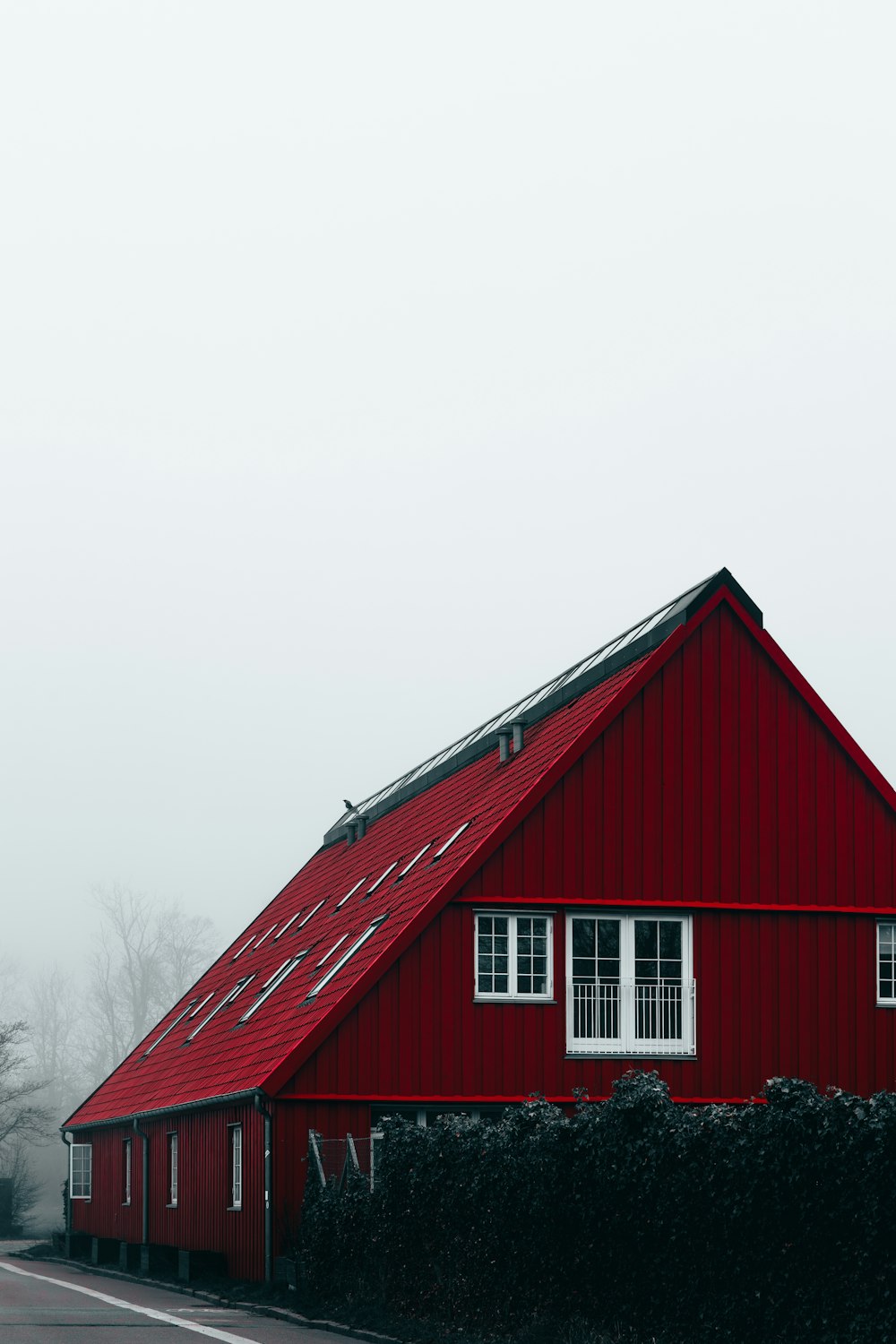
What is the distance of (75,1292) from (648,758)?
11.4m

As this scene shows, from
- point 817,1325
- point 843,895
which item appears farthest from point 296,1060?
point 817,1325

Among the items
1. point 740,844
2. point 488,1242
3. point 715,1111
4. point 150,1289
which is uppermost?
point 740,844

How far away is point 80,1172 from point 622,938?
21055mm

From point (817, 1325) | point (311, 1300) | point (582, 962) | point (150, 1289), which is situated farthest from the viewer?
point (150, 1289)

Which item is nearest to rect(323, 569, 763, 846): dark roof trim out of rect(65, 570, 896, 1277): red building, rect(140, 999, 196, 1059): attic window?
rect(65, 570, 896, 1277): red building

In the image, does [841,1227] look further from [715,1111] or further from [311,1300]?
[311,1300]

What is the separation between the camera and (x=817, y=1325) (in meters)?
13.8

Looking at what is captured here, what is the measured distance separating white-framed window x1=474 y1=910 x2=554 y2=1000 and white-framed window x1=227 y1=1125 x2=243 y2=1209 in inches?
171

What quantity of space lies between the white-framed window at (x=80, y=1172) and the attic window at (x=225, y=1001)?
25.6ft

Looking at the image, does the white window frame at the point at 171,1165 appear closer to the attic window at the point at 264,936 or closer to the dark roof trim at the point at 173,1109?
the dark roof trim at the point at 173,1109

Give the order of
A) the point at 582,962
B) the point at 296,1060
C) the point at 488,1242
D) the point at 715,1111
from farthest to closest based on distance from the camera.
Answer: the point at 582,962 < the point at 296,1060 < the point at 488,1242 < the point at 715,1111

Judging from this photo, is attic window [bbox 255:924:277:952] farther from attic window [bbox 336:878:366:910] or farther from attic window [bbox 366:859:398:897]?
attic window [bbox 366:859:398:897]

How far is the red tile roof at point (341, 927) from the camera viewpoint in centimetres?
2595

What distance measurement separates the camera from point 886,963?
27812 millimetres
